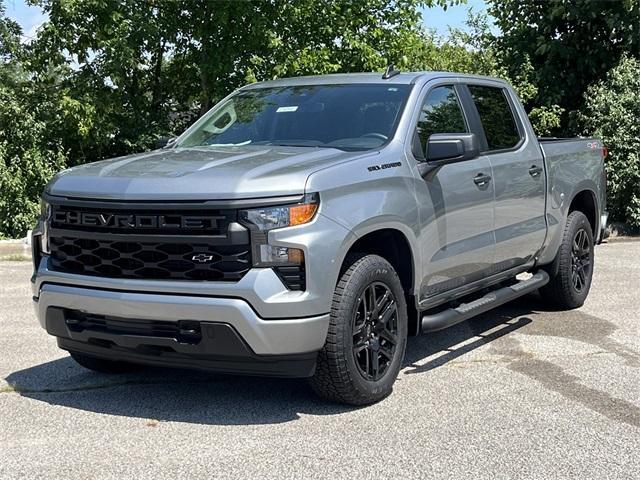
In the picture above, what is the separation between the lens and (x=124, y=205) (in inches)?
176

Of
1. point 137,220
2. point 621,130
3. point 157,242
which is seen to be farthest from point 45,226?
point 621,130

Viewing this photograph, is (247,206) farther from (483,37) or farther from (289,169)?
(483,37)

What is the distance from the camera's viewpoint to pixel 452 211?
556cm

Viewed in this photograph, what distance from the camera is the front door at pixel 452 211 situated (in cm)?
534

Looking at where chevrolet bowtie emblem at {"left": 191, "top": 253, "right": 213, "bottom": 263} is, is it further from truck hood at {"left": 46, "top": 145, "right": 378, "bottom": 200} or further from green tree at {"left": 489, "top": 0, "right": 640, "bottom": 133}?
green tree at {"left": 489, "top": 0, "right": 640, "bottom": 133}

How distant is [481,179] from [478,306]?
86cm

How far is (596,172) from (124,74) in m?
7.36

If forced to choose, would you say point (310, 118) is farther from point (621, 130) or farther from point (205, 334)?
point (621, 130)

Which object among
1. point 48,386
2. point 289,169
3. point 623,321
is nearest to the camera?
point 289,169

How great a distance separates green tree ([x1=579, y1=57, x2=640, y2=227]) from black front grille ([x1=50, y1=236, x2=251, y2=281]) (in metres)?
9.80

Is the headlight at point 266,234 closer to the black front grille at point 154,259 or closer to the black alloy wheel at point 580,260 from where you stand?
the black front grille at point 154,259

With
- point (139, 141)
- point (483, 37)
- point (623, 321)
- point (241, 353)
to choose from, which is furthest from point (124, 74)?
point (241, 353)

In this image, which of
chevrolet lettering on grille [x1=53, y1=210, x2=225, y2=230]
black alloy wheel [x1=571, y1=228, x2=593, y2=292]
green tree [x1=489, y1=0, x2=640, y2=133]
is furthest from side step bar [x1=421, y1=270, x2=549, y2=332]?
green tree [x1=489, y1=0, x2=640, y2=133]

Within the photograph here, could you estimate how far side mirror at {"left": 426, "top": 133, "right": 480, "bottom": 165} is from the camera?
17.1ft
